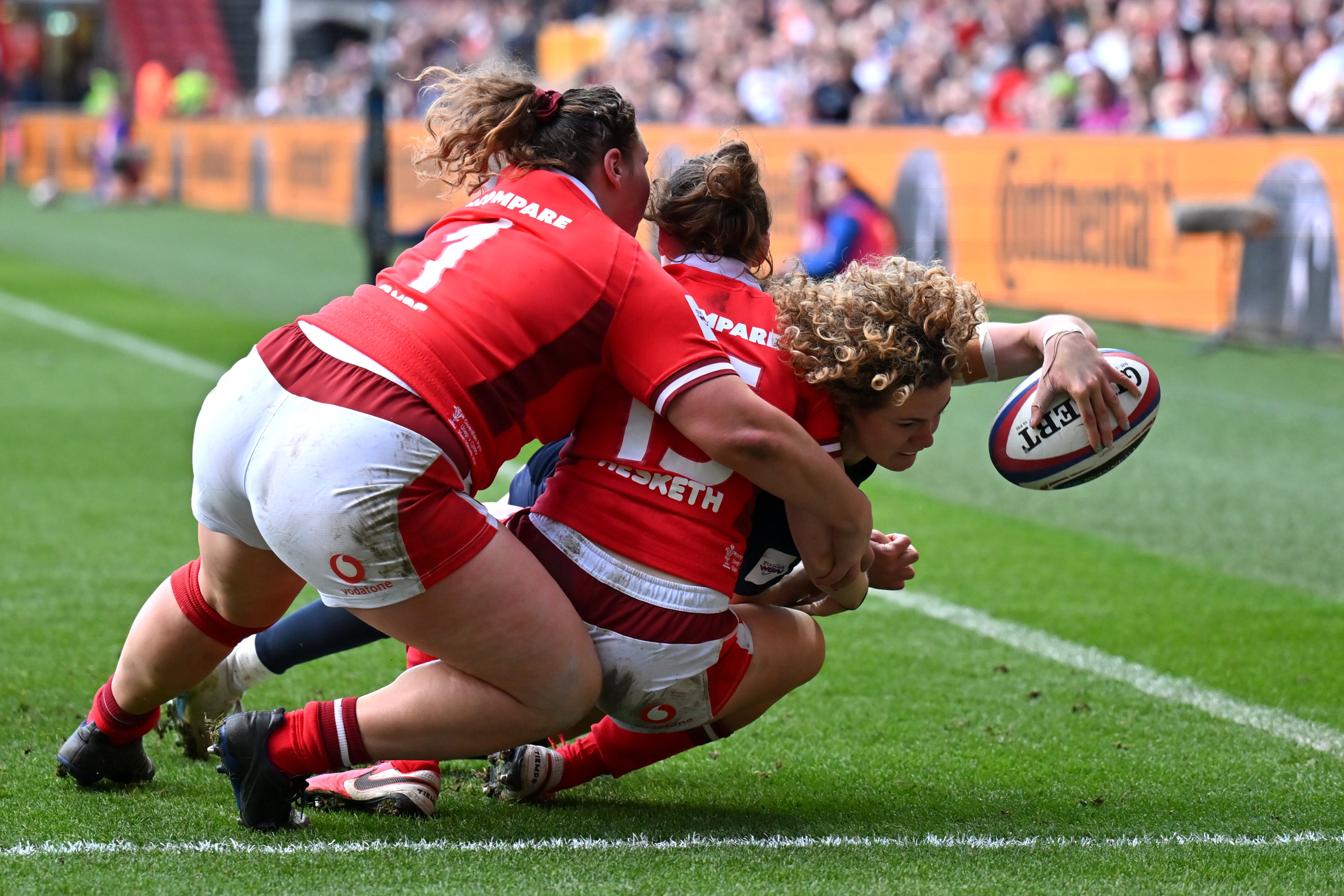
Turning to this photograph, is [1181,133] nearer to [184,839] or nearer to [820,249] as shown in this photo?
[820,249]

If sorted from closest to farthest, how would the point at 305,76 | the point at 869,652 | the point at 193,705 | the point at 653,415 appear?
the point at 653,415 < the point at 193,705 < the point at 869,652 < the point at 305,76

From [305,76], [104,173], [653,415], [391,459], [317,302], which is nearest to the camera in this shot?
[391,459]

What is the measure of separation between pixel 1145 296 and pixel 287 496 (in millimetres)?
9648

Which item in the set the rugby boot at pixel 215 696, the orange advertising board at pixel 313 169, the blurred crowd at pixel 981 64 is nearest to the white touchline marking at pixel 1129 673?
the rugby boot at pixel 215 696

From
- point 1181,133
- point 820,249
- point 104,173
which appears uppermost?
point 1181,133

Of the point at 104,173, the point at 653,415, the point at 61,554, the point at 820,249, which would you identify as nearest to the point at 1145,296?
the point at 820,249

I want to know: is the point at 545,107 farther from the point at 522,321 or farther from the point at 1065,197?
the point at 1065,197

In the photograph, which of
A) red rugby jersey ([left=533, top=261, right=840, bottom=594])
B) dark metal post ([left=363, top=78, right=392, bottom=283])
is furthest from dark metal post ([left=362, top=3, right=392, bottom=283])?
red rugby jersey ([left=533, top=261, right=840, bottom=594])

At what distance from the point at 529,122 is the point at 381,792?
4.57 ft

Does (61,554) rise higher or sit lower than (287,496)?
lower

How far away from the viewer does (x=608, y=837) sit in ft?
10.6

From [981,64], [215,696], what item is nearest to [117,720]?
[215,696]

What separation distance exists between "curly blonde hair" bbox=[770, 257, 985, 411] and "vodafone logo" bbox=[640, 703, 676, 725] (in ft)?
2.27

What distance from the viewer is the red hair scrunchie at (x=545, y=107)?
3143mm
